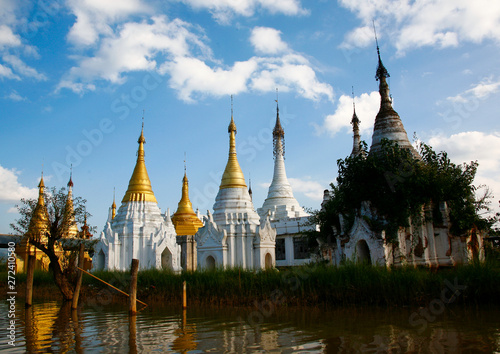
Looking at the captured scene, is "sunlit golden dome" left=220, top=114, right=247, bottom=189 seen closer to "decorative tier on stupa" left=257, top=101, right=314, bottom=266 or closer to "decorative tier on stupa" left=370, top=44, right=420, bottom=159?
"decorative tier on stupa" left=257, top=101, right=314, bottom=266

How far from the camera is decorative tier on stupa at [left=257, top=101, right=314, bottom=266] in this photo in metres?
32.4

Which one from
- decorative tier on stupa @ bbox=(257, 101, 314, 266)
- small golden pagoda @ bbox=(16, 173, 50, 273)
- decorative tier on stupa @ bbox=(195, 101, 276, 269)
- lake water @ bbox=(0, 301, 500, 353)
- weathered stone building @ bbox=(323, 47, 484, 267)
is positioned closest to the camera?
lake water @ bbox=(0, 301, 500, 353)

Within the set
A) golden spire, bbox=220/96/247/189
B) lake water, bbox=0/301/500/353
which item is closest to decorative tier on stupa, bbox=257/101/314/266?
golden spire, bbox=220/96/247/189

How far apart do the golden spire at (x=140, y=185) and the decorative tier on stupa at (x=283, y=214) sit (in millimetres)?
9899

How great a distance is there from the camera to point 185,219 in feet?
125

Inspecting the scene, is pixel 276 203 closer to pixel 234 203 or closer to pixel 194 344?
pixel 234 203

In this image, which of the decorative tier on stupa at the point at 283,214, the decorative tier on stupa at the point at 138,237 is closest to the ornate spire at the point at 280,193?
the decorative tier on stupa at the point at 283,214

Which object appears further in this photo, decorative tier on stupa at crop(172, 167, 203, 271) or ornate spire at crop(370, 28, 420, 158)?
decorative tier on stupa at crop(172, 167, 203, 271)

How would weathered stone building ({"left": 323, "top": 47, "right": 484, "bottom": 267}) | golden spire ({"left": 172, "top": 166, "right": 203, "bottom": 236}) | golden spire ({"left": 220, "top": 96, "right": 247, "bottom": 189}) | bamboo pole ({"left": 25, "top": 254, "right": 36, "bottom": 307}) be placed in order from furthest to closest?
golden spire ({"left": 172, "top": 166, "right": 203, "bottom": 236}), golden spire ({"left": 220, "top": 96, "right": 247, "bottom": 189}), bamboo pole ({"left": 25, "top": 254, "right": 36, "bottom": 307}), weathered stone building ({"left": 323, "top": 47, "right": 484, "bottom": 267})

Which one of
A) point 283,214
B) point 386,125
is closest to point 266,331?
point 386,125

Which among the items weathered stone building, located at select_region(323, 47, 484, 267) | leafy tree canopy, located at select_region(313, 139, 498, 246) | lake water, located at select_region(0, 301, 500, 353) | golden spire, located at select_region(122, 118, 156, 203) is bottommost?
lake water, located at select_region(0, 301, 500, 353)

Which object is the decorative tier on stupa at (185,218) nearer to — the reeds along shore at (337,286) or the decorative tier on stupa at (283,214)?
the decorative tier on stupa at (283,214)

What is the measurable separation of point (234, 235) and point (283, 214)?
34.1 feet

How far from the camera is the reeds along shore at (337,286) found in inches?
491
